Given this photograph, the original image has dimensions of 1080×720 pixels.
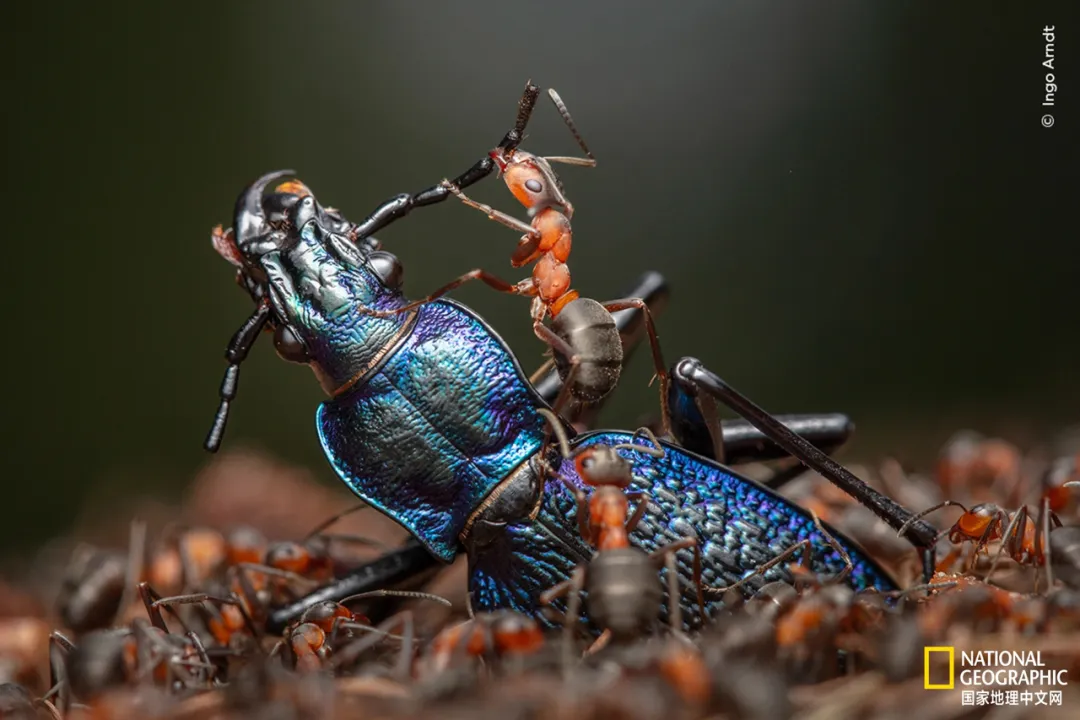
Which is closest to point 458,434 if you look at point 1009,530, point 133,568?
point 1009,530

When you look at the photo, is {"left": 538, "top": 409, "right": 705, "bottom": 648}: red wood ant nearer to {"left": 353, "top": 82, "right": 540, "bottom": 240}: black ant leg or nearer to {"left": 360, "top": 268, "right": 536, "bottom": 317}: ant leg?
{"left": 360, "top": 268, "right": 536, "bottom": 317}: ant leg

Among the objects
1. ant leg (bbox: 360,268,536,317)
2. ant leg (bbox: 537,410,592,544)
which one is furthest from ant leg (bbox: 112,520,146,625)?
ant leg (bbox: 537,410,592,544)

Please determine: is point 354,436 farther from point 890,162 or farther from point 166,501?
point 166,501

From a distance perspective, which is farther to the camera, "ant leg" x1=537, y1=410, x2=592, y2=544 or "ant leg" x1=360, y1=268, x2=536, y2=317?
"ant leg" x1=360, y1=268, x2=536, y2=317

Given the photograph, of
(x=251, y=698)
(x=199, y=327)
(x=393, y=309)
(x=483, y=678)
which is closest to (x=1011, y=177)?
(x=393, y=309)

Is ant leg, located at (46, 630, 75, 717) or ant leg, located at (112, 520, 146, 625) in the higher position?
ant leg, located at (112, 520, 146, 625)

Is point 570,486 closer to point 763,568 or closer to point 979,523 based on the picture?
point 763,568

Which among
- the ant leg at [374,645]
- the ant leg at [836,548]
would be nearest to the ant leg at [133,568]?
the ant leg at [374,645]
